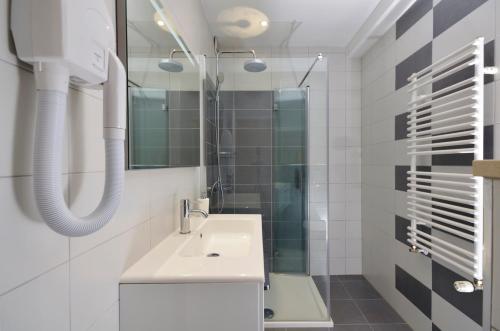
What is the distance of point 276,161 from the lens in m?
2.44

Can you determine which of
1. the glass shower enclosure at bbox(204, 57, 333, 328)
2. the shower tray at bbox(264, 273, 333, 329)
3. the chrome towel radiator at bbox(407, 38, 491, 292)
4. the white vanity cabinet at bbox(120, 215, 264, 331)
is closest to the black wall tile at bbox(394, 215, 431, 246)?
the chrome towel radiator at bbox(407, 38, 491, 292)

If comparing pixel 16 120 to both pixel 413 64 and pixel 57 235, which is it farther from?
pixel 413 64

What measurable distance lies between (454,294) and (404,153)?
104 centimetres

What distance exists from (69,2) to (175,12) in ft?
3.94

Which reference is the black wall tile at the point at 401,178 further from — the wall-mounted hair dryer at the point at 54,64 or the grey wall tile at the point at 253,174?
the wall-mounted hair dryer at the point at 54,64

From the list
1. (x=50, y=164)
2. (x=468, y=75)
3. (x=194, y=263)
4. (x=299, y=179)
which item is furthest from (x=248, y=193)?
(x=50, y=164)

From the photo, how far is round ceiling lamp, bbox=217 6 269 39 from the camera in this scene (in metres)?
2.27

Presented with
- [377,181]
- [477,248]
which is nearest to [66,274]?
[477,248]

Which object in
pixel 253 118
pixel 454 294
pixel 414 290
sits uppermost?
pixel 253 118

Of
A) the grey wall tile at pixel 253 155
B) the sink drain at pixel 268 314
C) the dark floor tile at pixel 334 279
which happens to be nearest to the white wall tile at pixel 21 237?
the sink drain at pixel 268 314

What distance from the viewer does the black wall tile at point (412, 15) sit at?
1.85 m

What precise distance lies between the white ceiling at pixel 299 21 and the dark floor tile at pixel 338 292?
8.56ft

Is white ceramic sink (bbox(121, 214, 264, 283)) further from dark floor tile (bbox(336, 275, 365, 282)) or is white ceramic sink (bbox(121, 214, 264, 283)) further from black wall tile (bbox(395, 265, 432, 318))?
dark floor tile (bbox(336, 275, 365, 282))

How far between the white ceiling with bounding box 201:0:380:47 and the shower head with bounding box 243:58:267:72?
0.37 m
